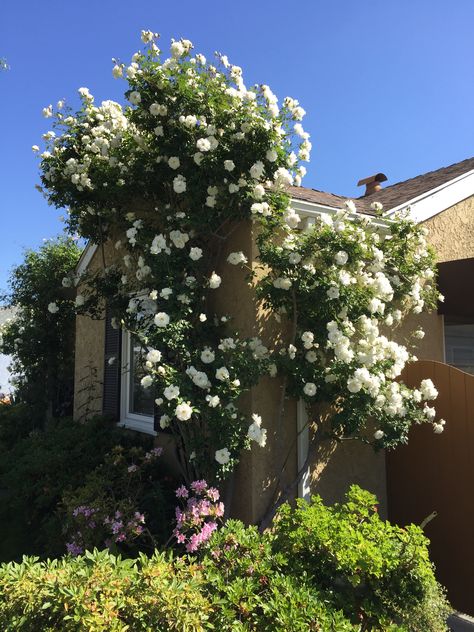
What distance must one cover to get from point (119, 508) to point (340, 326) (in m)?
2.72

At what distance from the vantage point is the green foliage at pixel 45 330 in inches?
382

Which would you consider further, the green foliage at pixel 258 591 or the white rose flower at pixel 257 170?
the white rose flower at pixel 257 170

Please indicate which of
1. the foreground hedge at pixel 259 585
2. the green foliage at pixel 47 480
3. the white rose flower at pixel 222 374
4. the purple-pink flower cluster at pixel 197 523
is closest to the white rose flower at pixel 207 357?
the white rose flower at pixel 222 374

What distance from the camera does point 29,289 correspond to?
979 cm

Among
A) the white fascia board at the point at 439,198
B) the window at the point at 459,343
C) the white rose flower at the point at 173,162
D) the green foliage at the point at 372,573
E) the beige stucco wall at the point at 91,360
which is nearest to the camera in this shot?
the green foliage at the point at 372,573

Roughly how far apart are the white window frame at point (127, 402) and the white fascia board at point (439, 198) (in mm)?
4039

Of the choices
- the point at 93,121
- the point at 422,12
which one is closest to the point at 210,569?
the point at 93,121

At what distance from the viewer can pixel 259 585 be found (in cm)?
263

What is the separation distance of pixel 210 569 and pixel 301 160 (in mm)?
3743

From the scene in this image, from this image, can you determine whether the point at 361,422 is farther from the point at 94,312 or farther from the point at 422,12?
the point at 422,12

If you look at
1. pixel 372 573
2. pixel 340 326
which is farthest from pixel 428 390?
pixel 372 573

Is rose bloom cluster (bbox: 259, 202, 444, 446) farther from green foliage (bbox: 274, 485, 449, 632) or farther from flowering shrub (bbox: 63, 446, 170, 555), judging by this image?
flowering shrub (bbox: 63, 446, 170, 555)

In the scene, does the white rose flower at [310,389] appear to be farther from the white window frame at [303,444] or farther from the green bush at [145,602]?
the green bush at [145,602]

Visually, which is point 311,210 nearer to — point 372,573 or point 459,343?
point 372,573
